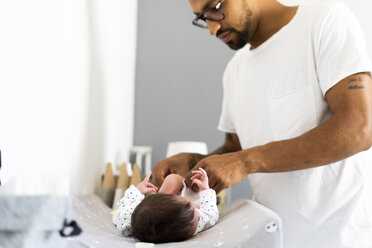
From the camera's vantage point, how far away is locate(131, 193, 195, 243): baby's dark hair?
1.10m

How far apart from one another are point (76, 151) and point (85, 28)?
2.12ft

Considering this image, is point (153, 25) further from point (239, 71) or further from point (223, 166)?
point (223, 166)

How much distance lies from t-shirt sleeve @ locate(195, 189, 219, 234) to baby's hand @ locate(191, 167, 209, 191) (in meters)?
0.03

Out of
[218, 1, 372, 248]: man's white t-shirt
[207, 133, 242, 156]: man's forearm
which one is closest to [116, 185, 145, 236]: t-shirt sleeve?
[218, 1, 372, 248]: man's white t-shirt

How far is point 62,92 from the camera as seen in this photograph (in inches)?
63.5

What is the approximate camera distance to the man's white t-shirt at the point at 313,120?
1333mm

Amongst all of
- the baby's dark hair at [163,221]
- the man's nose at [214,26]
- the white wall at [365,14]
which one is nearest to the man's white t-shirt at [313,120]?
the man's nose at [214,26]

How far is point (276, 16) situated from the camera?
1.63 m

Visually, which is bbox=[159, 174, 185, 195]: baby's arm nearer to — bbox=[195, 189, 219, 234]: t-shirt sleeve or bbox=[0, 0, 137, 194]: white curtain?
bbox=[195, 189, 219, 234]: t-shirt sleeve

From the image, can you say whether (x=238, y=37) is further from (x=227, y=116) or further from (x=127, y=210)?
(x=127, y=210)

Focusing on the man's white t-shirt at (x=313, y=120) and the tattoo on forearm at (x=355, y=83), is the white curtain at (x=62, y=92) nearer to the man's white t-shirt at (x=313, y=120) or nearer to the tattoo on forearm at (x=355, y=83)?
the man's white t-shirt at (x=313, y=120)

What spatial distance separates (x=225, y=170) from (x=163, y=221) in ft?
0.79

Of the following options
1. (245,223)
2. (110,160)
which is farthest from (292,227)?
(110,160)

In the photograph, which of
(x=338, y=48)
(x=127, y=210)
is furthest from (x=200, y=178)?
(x=338, y=48)
